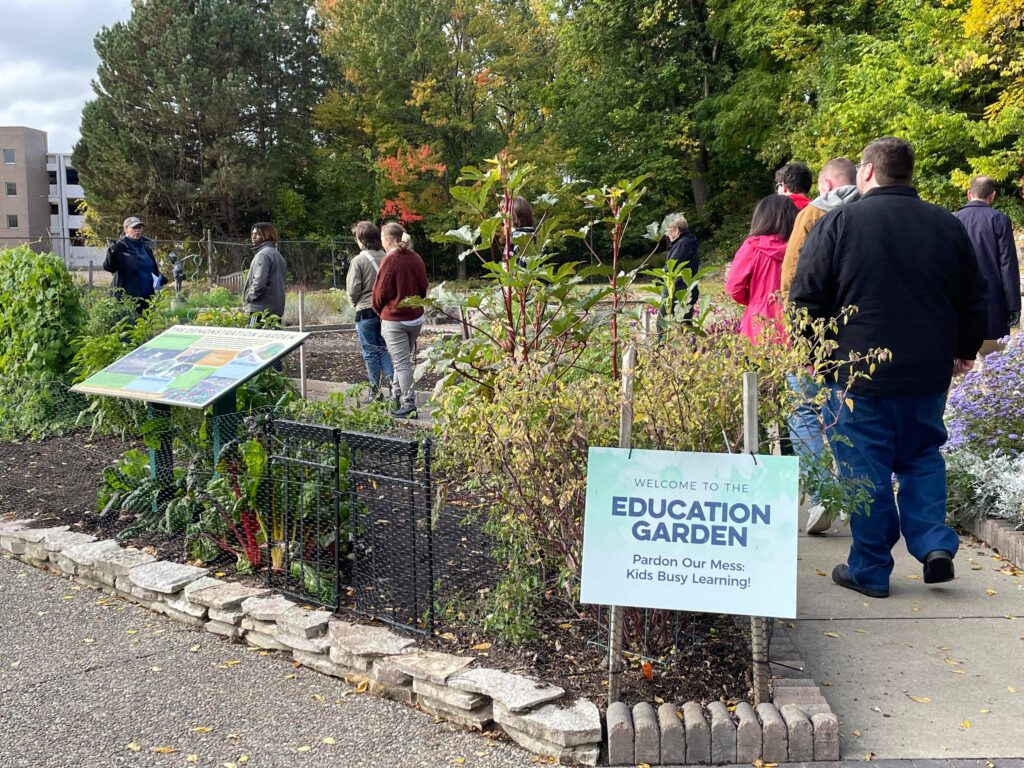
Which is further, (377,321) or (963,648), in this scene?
(377,321)

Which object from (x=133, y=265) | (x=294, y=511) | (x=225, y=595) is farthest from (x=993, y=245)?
(x=133, y=265)

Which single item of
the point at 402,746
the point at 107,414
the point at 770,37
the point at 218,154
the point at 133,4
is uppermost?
the point at 133,4

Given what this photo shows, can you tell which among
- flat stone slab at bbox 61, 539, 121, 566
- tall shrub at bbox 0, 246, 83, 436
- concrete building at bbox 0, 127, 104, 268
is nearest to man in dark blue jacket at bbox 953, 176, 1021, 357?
flat stone slab at bbox 61, 539, 121, 566

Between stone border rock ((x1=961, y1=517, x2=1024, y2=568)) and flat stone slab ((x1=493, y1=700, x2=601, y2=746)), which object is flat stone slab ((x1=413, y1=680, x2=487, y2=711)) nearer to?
flat stone slab ((x1=493, y1=700, x2=601, y2=746))

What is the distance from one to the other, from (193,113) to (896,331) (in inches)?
1307

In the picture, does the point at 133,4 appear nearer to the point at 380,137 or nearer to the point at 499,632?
the point at 380,137

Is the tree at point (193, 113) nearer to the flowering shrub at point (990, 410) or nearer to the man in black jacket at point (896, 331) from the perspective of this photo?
the flowering shrub at point (990, 410)

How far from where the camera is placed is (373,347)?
8.40 m

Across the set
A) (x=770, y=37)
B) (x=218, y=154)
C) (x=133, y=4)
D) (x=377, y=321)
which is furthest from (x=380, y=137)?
(x=377, y=321)

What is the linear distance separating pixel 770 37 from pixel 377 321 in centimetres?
2334

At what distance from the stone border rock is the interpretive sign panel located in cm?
374

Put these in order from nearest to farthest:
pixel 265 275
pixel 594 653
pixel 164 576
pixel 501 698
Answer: pixel 501 698
pixel 594 653
pixel 164 576
pixel 265 275

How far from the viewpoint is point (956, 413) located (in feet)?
18.9

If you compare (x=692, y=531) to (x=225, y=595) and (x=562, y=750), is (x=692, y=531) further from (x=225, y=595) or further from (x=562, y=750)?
(x=225, y=595)
